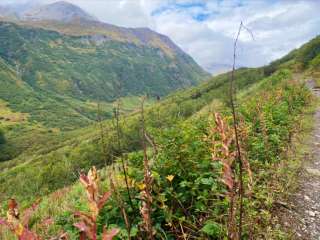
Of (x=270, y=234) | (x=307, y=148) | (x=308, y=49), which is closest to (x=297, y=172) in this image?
(x=307, y=148)

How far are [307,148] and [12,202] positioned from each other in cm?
860

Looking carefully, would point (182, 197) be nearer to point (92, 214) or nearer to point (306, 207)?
point (306, 207)

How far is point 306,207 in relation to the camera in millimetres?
5098

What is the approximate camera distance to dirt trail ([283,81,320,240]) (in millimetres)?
4366

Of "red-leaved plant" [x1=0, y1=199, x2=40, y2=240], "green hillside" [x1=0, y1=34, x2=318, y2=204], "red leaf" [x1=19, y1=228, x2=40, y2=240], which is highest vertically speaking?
"red-leaved plant" [x1=0, y1=199, x2=40, y2=240]

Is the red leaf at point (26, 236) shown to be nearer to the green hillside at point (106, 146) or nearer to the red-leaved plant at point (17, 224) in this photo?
the red-leaved plant at point (17, 224)

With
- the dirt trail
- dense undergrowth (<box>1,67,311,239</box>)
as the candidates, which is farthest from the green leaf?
the dirt trail

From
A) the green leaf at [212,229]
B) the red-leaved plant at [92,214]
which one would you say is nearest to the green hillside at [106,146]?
the red-leaved plant at [92,214]

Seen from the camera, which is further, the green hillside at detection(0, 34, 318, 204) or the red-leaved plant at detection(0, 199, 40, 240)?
the green hillside at detection(0, 34, 318, 204)

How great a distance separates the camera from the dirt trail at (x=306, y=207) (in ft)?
14.3

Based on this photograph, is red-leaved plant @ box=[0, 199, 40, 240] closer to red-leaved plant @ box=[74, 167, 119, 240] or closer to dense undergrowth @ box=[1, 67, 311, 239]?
red-leaved plant @ box=[74, 167, 119, 240]

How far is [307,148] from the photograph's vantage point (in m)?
8.70

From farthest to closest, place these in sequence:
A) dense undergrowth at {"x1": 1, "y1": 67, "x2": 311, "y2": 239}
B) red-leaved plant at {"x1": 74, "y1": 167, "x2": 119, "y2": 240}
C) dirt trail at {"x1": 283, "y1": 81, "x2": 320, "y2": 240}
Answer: dirt trail at {"x1": 283, "y1": 81, "x2": 320, "y2": 240} → dense undergrowth at {"x1": 1, "y1": 67, "x2": 311, "y2": 239} → red-leaved plant at {"x1": 74, "y1": 167, "x2": 119, "y2": 240}

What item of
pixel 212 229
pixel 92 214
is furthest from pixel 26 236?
pixel 212 229
